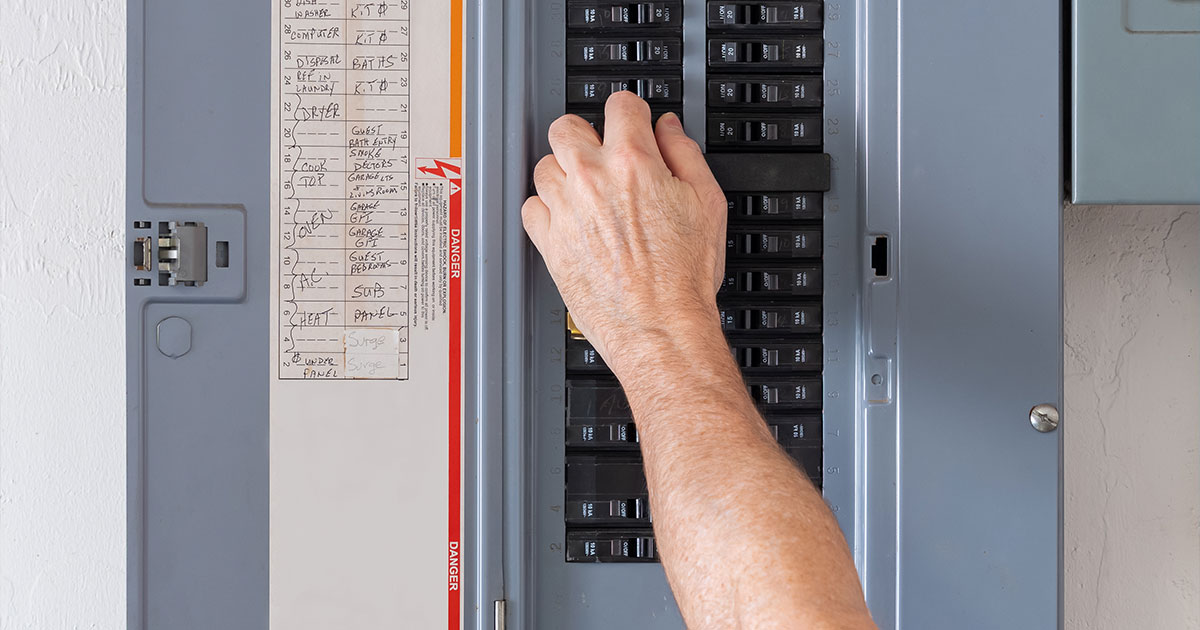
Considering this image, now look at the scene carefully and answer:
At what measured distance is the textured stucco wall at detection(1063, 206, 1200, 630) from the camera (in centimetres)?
121

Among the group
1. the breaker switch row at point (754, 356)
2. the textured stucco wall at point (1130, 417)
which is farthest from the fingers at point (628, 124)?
the textured stucco wall at point (1130, 417)

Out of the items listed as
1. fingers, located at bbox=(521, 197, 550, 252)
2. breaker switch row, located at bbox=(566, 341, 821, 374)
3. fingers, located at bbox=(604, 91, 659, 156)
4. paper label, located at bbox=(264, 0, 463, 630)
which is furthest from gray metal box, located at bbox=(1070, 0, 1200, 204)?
paper label, located at bbox=(264, 0, 463, 630)

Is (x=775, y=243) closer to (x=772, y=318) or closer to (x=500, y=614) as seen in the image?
(x=772, y=318)

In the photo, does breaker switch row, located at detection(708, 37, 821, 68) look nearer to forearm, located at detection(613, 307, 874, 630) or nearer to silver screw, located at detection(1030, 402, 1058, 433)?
forearm, located at detection(613, 307, 874, 630)

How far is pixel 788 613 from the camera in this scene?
1.94 feet

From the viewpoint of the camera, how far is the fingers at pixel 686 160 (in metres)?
0.85

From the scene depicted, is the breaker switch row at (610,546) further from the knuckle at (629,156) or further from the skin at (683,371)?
the knuckle at (629,156)

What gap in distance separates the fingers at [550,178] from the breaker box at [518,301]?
0.12 ft

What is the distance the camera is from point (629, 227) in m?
0.81
